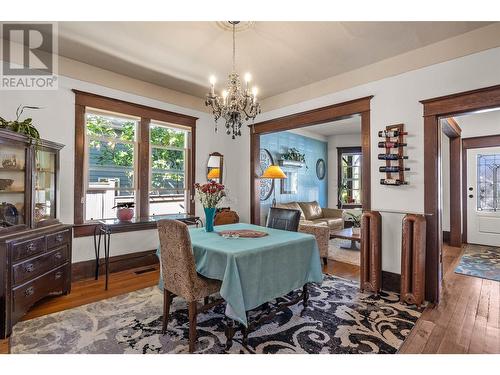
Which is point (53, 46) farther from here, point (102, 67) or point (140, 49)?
point (140, 49)

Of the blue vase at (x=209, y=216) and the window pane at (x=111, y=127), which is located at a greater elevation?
the window pane at (x=111, y=127)

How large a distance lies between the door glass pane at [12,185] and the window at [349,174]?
286 inches

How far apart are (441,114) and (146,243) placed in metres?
4.29

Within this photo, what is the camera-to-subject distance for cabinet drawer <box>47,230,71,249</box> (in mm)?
2754

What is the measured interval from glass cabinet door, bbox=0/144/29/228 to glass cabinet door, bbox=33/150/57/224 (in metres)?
0.15

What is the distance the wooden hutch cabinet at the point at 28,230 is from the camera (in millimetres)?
2230

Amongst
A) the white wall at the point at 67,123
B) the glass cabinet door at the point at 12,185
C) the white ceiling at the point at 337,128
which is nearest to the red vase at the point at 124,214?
the white wall at the point at 67,123

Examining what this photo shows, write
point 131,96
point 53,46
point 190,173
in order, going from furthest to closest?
point 190,173 < point 131,96 < point 53,46

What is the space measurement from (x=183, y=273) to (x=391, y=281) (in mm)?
2565

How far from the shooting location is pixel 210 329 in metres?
2.29

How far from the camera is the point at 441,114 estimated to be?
289 centimetres

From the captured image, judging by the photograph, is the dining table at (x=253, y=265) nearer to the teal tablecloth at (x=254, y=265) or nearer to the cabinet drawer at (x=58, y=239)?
the teal tablecloth at (x=254, y=265)

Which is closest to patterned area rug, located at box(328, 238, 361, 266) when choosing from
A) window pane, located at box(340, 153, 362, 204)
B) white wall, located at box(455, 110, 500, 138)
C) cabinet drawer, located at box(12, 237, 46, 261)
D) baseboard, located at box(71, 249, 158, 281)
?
window pane, located at box(340, 153, 362, 204)

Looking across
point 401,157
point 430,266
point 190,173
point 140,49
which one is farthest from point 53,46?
point 430,266
